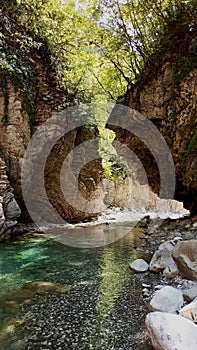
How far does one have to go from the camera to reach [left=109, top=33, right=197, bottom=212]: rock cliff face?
6.73m

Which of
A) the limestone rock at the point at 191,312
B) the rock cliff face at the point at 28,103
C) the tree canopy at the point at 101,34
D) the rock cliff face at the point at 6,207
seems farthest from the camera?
the rock cliff face at the point at 28,103

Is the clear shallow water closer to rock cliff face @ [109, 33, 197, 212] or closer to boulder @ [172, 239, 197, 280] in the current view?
boulder @ [172, 239, 197, 280]

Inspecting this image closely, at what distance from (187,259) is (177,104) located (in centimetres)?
429

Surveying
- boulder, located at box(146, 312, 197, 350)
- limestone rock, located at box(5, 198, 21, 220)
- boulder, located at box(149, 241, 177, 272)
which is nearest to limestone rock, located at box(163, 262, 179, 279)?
boulder, located at box(149, 241, 177, 272)

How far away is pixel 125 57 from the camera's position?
30.2ft

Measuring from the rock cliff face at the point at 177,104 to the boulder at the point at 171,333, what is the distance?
16.2 ft

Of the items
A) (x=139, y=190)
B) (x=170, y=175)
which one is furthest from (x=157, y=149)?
(x=139, y=190)

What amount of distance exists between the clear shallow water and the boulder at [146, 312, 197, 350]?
13.5 inches

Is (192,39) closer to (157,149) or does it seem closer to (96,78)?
(157,149)

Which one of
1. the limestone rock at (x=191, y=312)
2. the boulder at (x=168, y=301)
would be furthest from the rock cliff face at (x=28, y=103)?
the limestone rock at (x=191, y=312)

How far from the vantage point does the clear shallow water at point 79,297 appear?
9.29 feet

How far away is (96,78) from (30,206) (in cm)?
549

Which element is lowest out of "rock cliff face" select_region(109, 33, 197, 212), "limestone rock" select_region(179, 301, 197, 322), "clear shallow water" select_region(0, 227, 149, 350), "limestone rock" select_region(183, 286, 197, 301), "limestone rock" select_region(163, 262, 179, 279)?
"clear shallow water" select_region(0, 227, 149, 350)

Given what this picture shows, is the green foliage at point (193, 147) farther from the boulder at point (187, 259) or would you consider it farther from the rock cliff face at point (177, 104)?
the boulder at point (187, 259)
